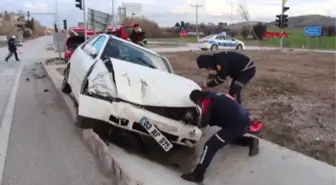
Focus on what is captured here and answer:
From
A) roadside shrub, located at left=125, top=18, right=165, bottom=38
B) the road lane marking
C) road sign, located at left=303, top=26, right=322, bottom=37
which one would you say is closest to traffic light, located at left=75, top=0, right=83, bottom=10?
the road lane marking

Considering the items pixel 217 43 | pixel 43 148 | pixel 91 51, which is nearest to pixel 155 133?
pixel 43 148

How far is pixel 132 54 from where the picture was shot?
7.99 meters

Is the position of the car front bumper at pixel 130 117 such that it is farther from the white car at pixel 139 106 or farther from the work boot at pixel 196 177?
the work boot at pixel 196 177

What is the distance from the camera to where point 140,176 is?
540cm

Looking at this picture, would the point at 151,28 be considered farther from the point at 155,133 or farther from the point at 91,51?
the point at 155,133

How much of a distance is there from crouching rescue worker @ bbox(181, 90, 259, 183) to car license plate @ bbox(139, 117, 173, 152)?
1.56 ft

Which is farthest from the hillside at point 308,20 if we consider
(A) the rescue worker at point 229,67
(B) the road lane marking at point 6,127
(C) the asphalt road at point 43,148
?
(A) the rescue worker at point 229,67

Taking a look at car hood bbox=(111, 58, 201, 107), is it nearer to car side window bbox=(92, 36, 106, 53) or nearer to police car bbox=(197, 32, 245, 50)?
car side window bbox=(92, 36, 106, 53)

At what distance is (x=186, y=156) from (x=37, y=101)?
505 cm

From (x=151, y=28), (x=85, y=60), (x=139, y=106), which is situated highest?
(x=151, y=28)

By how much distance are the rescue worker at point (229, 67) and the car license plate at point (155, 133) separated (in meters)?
1.18

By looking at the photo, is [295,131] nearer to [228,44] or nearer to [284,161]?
[284,161]

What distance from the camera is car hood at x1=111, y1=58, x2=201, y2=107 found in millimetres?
5970

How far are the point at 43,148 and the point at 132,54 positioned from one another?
2.41m
